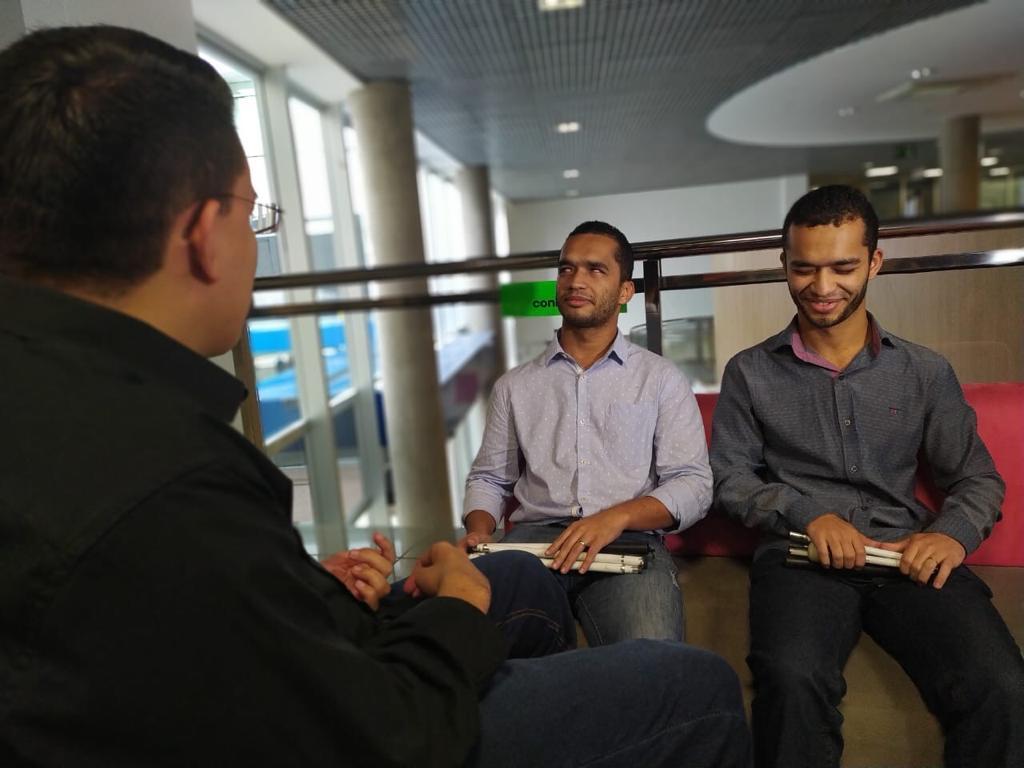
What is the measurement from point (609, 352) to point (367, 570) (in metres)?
0.92

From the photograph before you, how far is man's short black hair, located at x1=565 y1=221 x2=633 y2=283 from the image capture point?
6.00 feet

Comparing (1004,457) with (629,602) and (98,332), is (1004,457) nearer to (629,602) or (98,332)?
(629,602)

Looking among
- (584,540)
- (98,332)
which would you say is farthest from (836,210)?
(98,332)

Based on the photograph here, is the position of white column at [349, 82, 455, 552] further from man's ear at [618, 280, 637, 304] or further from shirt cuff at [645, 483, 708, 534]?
shirt cuff at [645, 483, 708, 534]

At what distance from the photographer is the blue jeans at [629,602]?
1.41 metres

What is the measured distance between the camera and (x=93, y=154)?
64cm

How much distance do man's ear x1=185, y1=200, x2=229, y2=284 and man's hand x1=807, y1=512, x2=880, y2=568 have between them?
1.24m

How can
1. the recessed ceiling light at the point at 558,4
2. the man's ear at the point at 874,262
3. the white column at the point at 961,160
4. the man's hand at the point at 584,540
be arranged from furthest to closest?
the white column at the point at 961,160 < the recessed ceiling light at the point at 558,4 < the man's ear at the point at 874,262 < the man's hand at the point at 584,540

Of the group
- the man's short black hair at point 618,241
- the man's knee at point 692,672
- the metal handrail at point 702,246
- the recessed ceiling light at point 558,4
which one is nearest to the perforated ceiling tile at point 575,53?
the recessed ceiling light at point 558,4

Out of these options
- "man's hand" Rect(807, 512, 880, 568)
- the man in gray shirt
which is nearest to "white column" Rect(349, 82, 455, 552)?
the man in gray shirt

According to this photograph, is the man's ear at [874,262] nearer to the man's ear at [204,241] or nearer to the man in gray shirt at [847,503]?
the man in gray shirt at [847,503]

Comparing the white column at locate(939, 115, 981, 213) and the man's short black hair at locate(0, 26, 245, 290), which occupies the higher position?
the white column at locate(939, 115, 981, 213)

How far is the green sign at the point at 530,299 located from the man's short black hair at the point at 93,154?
1.54 metres

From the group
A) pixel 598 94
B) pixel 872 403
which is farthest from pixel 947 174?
pixel 872 403
